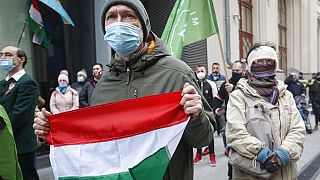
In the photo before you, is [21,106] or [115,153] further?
[21,106]

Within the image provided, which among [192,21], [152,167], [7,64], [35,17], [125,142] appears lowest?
[152,167]

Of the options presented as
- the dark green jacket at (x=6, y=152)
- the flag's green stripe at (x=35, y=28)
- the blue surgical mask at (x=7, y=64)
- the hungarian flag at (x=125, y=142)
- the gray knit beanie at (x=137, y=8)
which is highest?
the flag's green stripe at (x=35, y=28)

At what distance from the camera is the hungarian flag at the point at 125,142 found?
1882 millimetres

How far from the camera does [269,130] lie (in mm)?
2885

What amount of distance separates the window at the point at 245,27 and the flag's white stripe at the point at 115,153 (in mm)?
13494

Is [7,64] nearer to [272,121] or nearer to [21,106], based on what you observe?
[21,106]

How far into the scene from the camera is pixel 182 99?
1772mm

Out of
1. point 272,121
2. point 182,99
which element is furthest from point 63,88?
point 182,99

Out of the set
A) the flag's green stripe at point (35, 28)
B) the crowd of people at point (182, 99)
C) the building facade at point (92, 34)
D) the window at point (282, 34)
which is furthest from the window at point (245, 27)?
the crowd of people at point (182, 99)

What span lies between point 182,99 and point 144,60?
1.06ft

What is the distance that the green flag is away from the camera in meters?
4.57

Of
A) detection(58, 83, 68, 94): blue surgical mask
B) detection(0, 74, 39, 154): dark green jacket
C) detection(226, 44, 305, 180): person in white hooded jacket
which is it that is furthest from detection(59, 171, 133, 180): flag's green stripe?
detection(58, 83, 68, 94): blue surgical mask

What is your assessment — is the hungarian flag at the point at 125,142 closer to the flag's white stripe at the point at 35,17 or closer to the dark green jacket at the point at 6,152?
the dark green jacket at the point at 6,152

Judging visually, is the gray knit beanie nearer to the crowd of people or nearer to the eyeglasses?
the crowd of people
